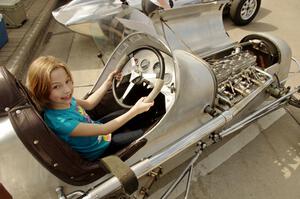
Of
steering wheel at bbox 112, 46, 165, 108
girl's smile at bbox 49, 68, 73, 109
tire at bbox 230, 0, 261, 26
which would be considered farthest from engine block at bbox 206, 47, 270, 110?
tire at bbox 230, 0, 261, 26

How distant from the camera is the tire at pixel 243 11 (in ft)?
16.2

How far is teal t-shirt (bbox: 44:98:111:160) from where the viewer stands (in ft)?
5.16

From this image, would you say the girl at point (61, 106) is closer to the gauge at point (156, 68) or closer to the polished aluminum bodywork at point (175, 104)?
the polished aluminum bodywork at point (175, 104)

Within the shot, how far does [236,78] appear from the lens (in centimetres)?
252

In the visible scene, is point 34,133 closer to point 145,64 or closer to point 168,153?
point 168,153

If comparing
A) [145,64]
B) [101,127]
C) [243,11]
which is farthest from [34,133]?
[243,11]

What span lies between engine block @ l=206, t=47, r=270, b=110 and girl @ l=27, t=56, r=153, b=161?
0.85 meters

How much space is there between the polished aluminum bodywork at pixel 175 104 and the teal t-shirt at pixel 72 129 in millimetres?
197

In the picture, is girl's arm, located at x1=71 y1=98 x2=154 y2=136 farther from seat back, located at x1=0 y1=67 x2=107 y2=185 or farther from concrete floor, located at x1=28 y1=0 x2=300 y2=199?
concrete floor, located at x1=28 y1=0 x2=300 y2=199

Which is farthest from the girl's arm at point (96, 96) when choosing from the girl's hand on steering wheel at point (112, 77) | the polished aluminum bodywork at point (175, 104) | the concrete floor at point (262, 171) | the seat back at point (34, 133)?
Answer: the concrete floor at point (262, 171)

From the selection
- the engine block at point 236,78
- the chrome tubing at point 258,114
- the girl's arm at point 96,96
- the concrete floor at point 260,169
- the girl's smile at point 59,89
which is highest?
the girl's smile at point 59,89

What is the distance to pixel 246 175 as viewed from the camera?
2.46m

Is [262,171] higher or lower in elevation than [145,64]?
lower

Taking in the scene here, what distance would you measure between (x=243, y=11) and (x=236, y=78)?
3.08 metres
